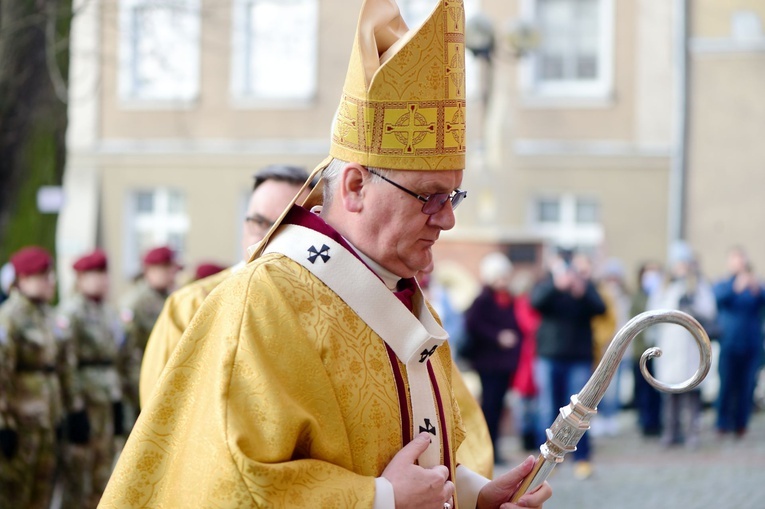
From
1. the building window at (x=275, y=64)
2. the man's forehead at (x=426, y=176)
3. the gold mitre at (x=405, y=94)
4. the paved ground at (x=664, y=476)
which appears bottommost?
the paved ground at (x=664, y=476)

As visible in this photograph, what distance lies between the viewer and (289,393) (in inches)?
110

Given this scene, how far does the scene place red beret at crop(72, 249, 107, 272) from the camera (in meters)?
8.41

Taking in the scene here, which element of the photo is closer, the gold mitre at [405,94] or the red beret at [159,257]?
the gold mitre at [405,94]

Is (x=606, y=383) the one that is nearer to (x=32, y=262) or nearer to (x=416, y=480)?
(x=416, y=480)

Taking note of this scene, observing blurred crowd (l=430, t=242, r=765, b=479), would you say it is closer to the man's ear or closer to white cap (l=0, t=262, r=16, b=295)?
white cap (l=0, t=262, r=16, b=295)

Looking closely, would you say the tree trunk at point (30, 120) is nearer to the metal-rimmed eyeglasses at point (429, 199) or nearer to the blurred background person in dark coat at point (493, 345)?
the blurred background person in dark coat at point (493, 345)

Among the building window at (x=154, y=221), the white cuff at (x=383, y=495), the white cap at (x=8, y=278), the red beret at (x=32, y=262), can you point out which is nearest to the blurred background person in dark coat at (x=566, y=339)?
the white cap at (x=8, y=278)

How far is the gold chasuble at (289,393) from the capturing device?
2719 mm

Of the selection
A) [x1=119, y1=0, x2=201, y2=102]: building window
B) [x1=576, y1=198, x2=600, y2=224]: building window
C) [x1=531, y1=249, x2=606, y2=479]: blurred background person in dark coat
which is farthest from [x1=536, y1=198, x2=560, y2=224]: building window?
[x1=531, y1=249, x2=606, y2=479]: blurred background person in dark coat

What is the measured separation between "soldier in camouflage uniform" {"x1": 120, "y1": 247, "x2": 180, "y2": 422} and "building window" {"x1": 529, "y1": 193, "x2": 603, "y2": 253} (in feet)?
43.5

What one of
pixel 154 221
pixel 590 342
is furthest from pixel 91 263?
pixel 154 221

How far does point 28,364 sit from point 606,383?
5.28 m

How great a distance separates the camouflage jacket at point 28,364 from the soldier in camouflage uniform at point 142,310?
889mm

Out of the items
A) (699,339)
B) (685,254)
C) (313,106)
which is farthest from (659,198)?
(699,339)
